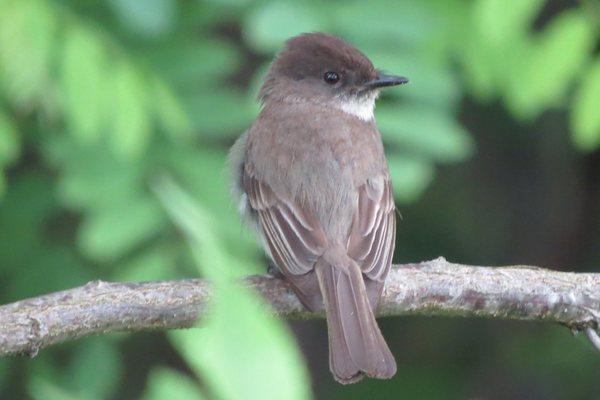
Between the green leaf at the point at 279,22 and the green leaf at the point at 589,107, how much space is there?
102 centimetres

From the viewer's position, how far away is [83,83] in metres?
3.80

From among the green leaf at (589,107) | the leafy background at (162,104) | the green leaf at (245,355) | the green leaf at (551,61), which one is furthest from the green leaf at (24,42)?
the green leaf at (245,355)

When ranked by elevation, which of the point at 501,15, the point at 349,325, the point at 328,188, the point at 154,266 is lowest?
the point at 154,266

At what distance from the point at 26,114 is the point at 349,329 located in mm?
1905

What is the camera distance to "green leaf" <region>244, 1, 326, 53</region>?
3.95 meters

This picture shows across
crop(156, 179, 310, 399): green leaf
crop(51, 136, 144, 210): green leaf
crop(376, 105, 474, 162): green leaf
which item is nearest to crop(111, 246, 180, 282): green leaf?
crop(51, 136, 144, 210): green leaf

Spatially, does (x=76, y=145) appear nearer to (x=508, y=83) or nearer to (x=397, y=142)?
(x=397, y=142)

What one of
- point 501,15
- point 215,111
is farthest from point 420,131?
point 215,111

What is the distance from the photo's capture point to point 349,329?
3146mm

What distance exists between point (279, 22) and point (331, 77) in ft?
3.55

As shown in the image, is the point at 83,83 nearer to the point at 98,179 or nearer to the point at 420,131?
the point at 98,179

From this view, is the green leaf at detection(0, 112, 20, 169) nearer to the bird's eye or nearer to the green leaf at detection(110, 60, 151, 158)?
the green leaf at detection(110, 60, 151, 158)

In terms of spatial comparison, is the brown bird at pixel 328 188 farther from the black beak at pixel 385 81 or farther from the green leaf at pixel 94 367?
the green leaf at pixel 94 367

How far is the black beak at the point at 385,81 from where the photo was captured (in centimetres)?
425
